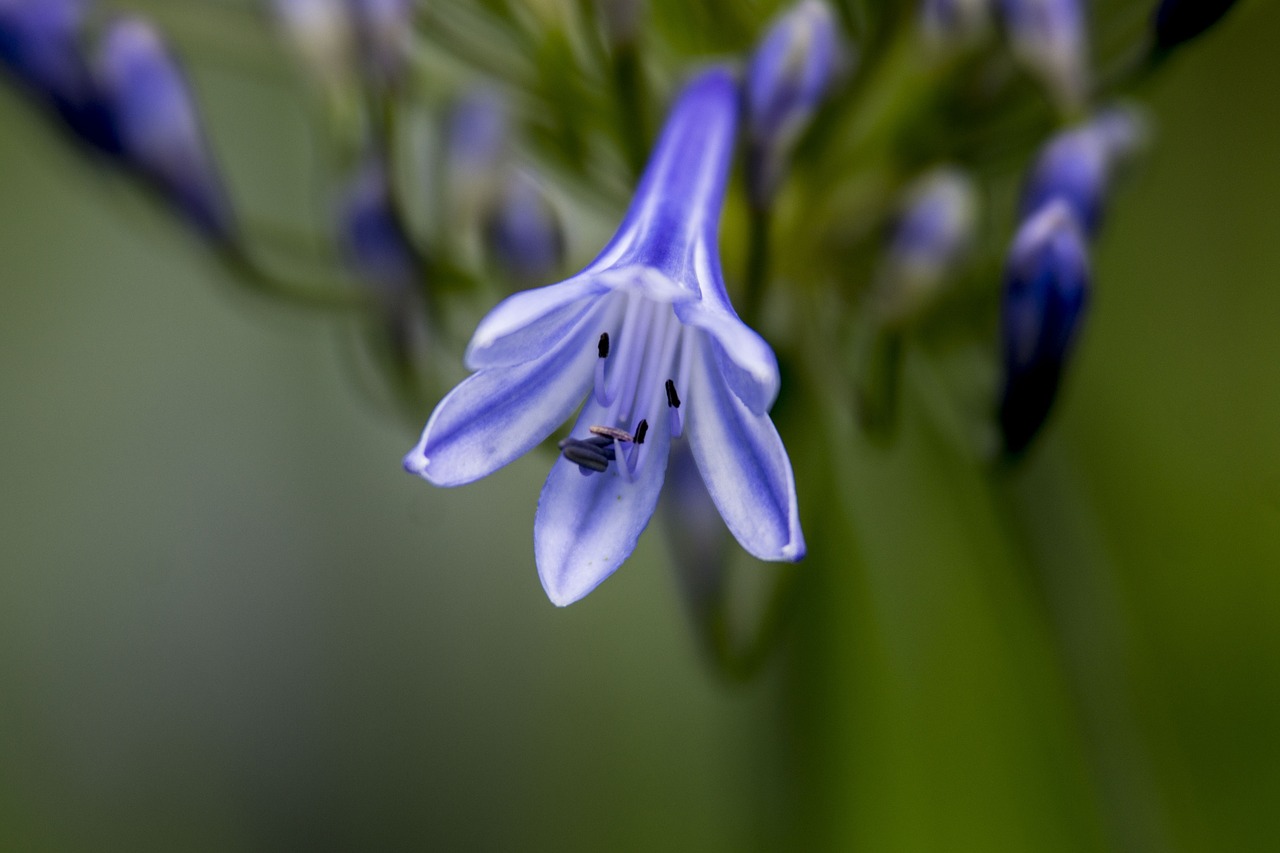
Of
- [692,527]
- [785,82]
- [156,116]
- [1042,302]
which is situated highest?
[156,116]

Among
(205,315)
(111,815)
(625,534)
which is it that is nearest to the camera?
(625,534)

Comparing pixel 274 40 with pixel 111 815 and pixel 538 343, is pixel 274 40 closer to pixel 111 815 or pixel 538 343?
pixel 538 343

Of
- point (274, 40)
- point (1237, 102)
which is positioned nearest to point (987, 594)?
point (1237, 102)

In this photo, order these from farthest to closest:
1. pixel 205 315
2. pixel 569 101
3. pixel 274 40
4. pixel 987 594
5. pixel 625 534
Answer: pixel 205 315 < pixel 987 594 < pixel 274 40 < pixel 569 101 < pixel 625 534

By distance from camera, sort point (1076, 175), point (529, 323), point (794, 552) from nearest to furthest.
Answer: point (794, 552) → point (529, 323) → point (1076, 175)

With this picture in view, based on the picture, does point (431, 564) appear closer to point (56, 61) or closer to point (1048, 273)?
point (56, 61)

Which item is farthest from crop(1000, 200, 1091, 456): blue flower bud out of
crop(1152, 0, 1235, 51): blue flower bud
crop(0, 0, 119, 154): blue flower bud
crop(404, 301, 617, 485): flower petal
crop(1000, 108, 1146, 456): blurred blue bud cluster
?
crop(0, 0, 119, 154): blue flower bud

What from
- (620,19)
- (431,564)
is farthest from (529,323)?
(431,564)

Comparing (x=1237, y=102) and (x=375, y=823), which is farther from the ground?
(x=1237, y=102)
